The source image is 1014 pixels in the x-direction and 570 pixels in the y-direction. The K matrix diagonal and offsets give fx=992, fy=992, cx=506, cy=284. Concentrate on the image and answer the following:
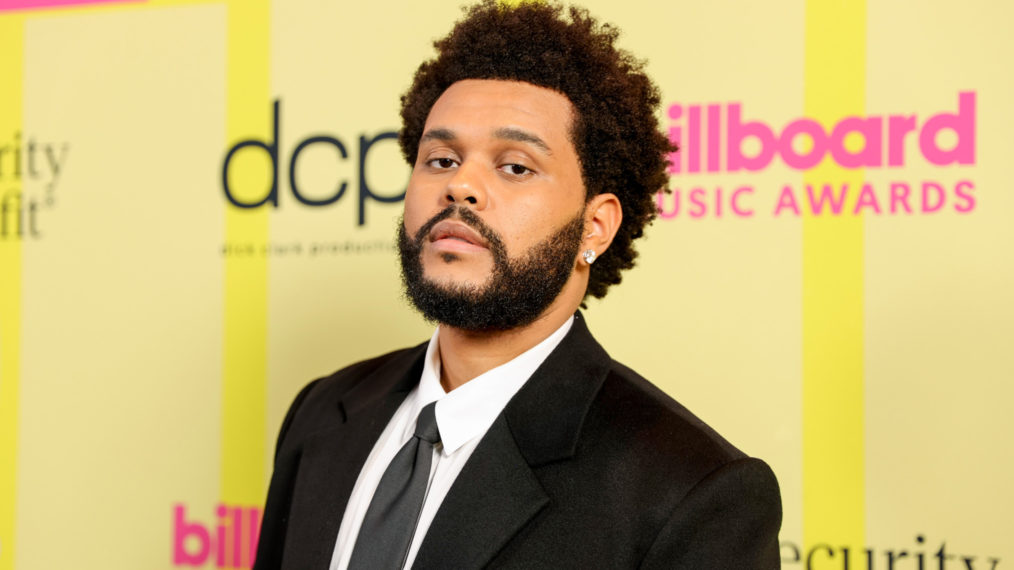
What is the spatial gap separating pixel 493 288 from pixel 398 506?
0.97 feet

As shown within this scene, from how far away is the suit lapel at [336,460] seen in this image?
132 cm

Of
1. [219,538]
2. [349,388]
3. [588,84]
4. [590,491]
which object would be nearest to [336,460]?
[349,388]

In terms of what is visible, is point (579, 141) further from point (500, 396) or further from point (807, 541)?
point (807, 541)

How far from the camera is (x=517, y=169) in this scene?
131cm

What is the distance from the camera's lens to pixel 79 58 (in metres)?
2.37

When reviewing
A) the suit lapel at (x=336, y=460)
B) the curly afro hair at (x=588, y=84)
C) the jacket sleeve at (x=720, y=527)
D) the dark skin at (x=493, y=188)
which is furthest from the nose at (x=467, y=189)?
the jacket sleeve at (x=720, y=527)

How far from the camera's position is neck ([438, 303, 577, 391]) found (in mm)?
1316

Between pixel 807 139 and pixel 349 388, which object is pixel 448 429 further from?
pixel 807 139

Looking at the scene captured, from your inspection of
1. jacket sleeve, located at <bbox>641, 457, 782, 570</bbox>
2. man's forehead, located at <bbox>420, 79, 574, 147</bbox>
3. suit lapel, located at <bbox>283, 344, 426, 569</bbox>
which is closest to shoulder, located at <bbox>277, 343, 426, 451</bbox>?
suit lapel, located at <bbox>283, 344, 426, 569</bbox>

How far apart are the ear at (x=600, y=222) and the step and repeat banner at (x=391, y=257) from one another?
54 cm

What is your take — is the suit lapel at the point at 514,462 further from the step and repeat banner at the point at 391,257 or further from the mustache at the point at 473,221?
the step and repeat banner at the point at 391,257

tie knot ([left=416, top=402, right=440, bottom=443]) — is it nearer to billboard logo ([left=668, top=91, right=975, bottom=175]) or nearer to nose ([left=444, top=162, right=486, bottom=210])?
nose ([left=444, top=162, right=486, bottom=210])

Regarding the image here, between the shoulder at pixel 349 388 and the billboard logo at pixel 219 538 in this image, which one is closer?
the shoulder at pixel 349 388

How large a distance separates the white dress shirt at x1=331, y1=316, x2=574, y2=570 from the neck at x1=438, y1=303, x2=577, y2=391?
0.02m
